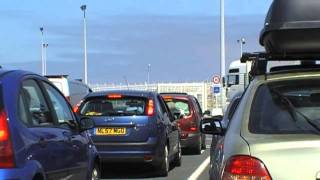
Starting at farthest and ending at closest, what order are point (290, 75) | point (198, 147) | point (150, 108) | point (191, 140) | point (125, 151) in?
point (198, 147) < point (191, 140) < point (150, 108) < point (125, 151) < point (290, 75)

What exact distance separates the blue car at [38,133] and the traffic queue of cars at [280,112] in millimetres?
1428

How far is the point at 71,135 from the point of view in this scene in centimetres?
Answer: 709

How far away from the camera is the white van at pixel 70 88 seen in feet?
72.7

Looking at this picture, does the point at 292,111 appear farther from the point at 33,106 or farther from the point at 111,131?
the point at 111,131

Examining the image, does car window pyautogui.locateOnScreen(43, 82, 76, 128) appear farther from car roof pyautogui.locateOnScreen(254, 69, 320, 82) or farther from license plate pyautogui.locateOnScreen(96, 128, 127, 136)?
license plate pyautogui.locateOnScreen(96, 128, 127, 136)

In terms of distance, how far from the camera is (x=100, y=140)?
12.6m

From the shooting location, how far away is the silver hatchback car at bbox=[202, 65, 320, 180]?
14.9ft

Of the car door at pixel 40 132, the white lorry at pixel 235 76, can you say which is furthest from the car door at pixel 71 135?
the white lorry at pixel 235 76

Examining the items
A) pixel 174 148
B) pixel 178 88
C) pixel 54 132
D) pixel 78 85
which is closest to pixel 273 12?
pixel 54 132

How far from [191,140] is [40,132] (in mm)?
12100

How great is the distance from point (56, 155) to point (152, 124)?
21.2 ft

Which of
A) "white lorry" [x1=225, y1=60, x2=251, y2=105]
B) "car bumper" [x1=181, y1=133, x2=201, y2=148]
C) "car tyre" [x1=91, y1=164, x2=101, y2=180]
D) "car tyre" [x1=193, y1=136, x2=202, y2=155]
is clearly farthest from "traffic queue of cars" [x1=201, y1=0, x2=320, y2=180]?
"white lorry" [x1=225, y1=60, x2=251, y2=105]

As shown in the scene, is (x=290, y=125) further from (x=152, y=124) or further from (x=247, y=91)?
(x=152, y=124)

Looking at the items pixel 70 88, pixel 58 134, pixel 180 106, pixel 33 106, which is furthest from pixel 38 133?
pixel 70 88
